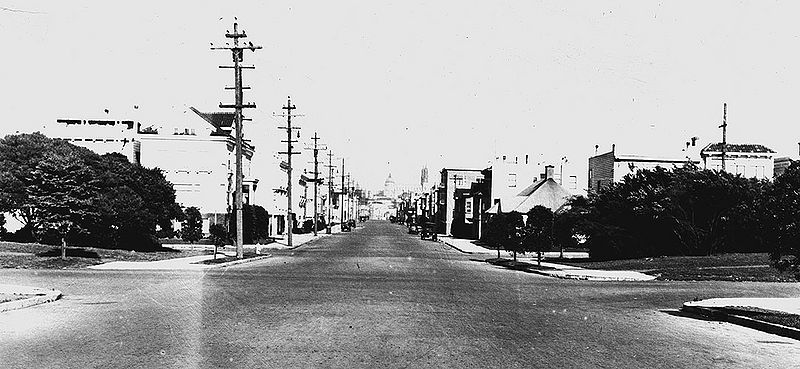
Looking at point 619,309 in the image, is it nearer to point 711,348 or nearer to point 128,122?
point 711,348

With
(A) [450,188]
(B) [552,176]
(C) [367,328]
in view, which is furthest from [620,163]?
(C) [367,328]

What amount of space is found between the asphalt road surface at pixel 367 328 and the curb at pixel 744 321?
1.08 feet

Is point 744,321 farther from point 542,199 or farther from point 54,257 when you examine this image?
point 542,199

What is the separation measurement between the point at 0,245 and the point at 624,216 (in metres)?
31.7

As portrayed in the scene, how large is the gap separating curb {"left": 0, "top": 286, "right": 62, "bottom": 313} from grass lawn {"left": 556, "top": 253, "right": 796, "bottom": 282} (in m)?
21.4

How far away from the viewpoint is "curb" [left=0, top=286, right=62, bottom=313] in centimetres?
1689

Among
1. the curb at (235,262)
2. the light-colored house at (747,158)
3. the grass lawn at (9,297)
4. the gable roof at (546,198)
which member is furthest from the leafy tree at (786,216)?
the light-colored house at (747,158)

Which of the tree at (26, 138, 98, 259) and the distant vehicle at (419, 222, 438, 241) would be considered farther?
the distant vehicle at (419, 222, 438, 241)

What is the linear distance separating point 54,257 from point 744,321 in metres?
27.7

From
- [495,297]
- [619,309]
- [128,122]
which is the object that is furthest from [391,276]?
[128,122]

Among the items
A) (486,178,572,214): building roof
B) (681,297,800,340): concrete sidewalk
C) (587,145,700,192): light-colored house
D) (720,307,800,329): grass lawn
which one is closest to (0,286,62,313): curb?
(681,297,800,340): concrete sidewalk

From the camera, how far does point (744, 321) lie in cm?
1638

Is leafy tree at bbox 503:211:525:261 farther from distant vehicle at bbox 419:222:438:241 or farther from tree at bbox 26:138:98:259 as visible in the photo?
distant vehicle at bbox 419:222:438:241

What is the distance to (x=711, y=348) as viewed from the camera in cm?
Result: 1291
